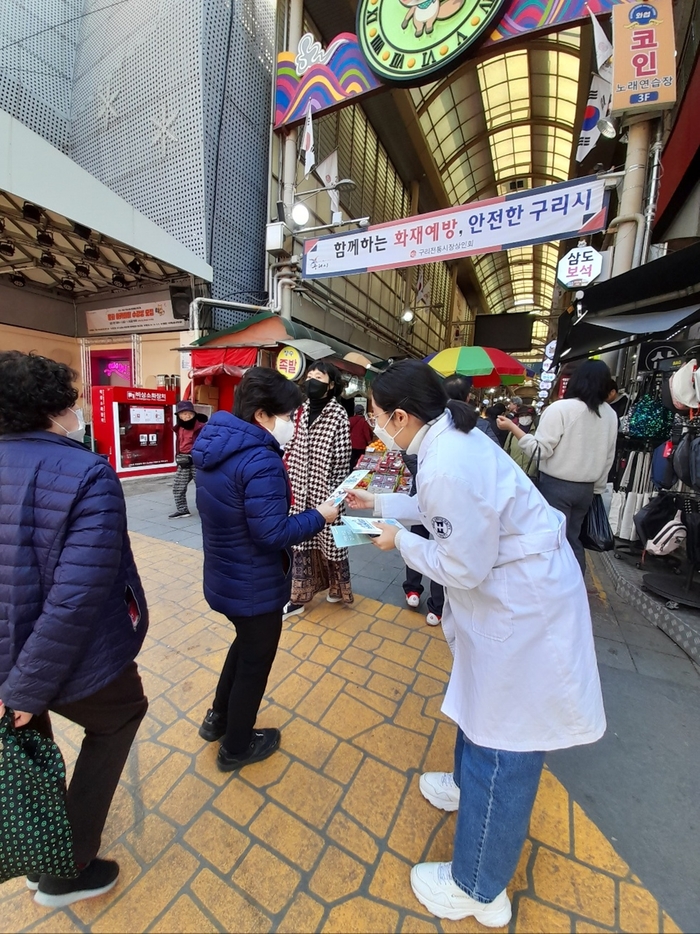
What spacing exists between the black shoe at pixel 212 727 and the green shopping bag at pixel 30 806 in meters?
0.77

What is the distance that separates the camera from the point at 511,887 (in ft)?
4.56

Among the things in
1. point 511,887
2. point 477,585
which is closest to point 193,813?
point 511,887

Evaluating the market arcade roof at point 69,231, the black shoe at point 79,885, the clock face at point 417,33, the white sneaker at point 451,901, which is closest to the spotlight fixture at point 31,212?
the market arcade roof at point 69,231

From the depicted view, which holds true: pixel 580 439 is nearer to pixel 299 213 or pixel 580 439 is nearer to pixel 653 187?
pixel 653 187

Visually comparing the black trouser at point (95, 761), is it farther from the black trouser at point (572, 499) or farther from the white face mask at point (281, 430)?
the black trouser at point (572, 499)

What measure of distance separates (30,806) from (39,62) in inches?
551

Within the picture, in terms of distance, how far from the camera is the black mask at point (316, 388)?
2907 mm

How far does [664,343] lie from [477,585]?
399cm

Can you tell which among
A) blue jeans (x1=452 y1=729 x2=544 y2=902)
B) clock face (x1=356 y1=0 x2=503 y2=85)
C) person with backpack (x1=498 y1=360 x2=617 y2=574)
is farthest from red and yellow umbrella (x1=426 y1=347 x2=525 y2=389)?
blue jeans (x1=452 y1=729 x2=544 y2=902)

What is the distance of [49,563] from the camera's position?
114 cm

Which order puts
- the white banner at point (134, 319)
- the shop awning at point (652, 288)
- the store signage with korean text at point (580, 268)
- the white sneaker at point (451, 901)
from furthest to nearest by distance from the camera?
1. the white banner at point (134, 319)
2. the store signage with korean text at point (580, 268)
3. the shop awning at point (652, 288)
4. the white sneaker at point (451, 901)

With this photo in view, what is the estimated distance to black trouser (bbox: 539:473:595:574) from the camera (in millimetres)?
2949

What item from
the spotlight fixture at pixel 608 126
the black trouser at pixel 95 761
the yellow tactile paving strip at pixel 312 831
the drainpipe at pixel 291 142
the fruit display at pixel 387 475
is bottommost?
the yellow tactile paving strip at pixel 312 831

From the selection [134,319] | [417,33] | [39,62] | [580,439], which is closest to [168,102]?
[39,62]
